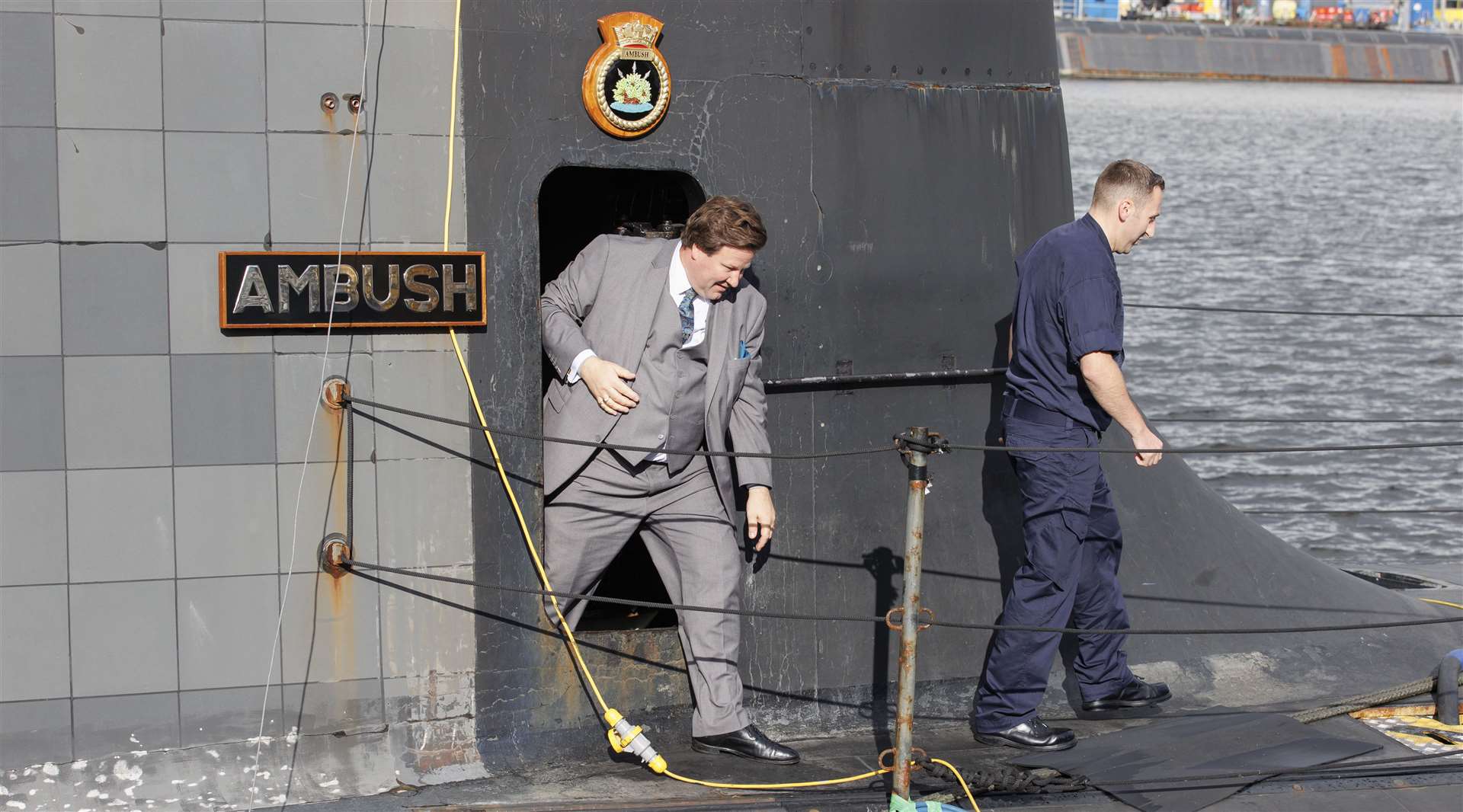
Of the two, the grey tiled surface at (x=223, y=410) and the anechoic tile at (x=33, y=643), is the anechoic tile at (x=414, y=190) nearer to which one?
the grey tiled surface at (x=223, y=410)

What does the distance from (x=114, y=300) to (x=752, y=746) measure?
254cm

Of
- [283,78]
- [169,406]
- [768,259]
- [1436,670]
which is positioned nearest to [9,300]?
[169,406]

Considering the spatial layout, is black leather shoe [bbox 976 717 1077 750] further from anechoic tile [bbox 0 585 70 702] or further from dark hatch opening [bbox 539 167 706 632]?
anechoic tile [bbox 0 585 70 702]

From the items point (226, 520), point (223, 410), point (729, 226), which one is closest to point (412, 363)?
point (223, 410)

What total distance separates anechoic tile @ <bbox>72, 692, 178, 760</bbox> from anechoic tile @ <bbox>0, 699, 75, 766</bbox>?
37 millimetres

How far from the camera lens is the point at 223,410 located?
5027mm

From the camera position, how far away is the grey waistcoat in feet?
17.5

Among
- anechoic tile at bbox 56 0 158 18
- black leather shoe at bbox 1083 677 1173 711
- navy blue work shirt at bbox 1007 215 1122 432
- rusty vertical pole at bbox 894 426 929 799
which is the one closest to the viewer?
rusty vertical pole at bbox 894 426 929 799

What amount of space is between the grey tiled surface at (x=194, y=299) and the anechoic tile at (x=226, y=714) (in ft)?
3.60

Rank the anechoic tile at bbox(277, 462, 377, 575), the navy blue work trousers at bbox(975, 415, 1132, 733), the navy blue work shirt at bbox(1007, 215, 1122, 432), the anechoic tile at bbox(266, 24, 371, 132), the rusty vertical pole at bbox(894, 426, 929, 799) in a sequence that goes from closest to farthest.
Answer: the rusty vertical pole at bbox(894, 426, 929, 799) < the anechoic tile at bbox(266, 24, 371, 132) < the anechoic tile at bbox(277, 462, 377, 575) < the navy blue work shirt at bbox(1007, 215, 1122, 432) < the navy blue work trousers at bbox(975, 415, 1132, 733)

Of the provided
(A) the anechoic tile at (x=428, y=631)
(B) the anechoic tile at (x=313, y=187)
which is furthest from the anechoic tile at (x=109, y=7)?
(A) the anechoic tile at (x=428, y=631)

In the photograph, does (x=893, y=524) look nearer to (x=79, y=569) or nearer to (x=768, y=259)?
(x=768, y=259)

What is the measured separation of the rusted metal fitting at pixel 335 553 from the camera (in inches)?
203

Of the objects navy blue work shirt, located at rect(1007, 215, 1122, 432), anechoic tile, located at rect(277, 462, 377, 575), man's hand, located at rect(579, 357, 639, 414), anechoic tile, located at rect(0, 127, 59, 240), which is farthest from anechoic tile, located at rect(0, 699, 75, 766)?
navy blue work shirt, located at rect(1007, 215, 1122, 432)
